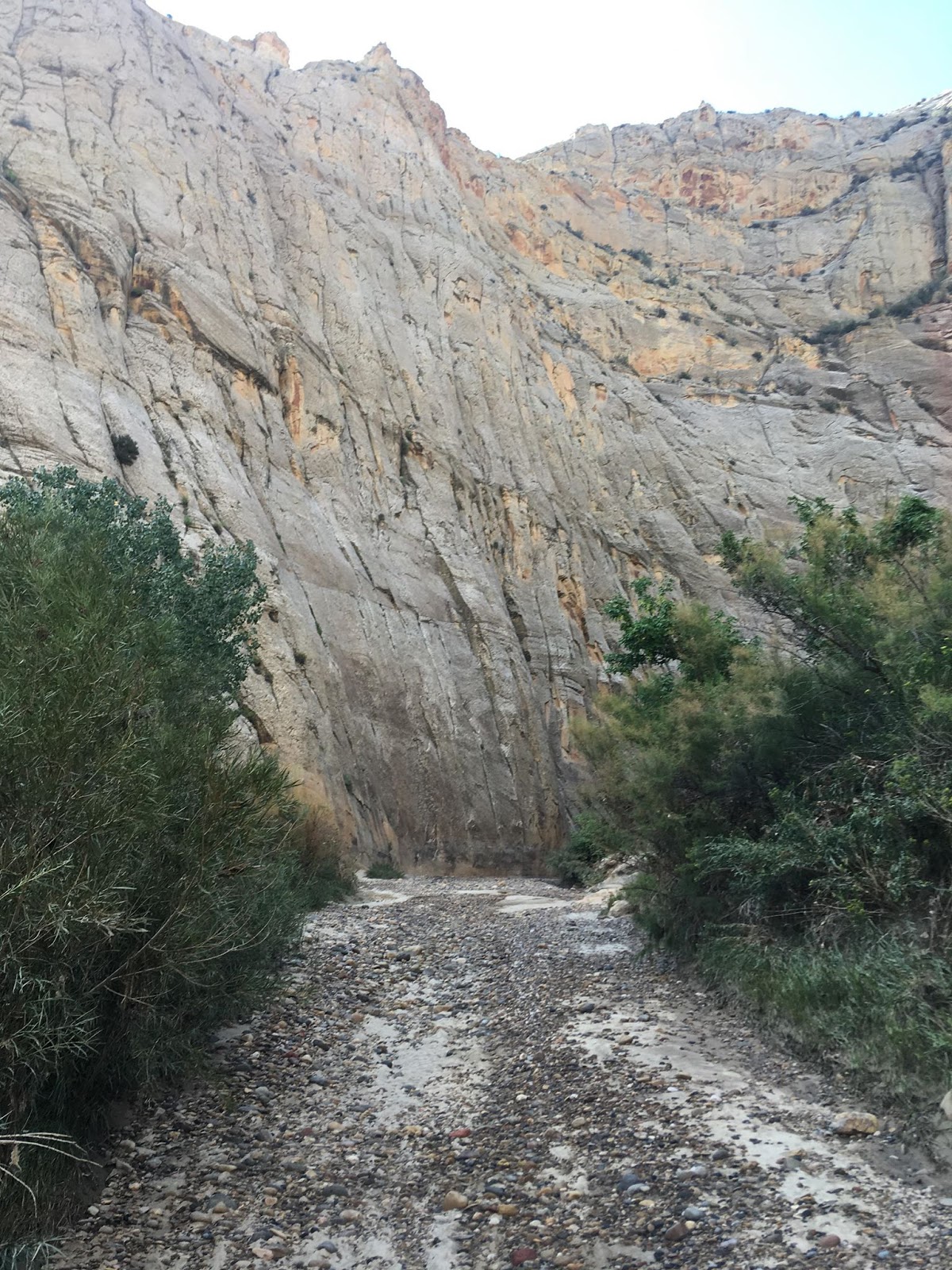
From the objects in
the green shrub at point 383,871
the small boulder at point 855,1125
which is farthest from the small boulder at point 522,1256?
the green shrub at point 383,871

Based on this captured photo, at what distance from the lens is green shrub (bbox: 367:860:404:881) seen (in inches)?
819

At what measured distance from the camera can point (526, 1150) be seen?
5.25 m

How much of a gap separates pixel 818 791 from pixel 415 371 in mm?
31314

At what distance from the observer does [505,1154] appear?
17.1 feet

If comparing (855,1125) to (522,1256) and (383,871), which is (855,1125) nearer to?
(522,1256)

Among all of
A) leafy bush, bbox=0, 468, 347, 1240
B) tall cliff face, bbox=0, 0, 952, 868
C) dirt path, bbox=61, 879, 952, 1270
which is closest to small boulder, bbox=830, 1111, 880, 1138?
dirt path, bbox=61, 879, 952, 1270

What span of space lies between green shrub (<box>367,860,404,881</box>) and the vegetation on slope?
397 inches

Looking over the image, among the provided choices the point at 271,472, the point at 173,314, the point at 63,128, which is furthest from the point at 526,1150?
the point at 63,128

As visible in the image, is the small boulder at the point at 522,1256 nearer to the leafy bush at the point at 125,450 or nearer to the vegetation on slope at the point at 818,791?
the vegetation on slope at the point at 818,791

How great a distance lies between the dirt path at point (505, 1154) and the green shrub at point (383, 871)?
40.6ft

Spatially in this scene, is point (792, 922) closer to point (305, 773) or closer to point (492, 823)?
point (305, 773)

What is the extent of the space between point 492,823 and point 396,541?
10.5 metres

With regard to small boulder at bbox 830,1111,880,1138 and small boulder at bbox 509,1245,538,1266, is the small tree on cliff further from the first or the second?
small boulder at bbox 830,1111,880,1138

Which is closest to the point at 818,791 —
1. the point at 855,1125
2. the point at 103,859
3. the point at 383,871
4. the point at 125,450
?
the point at 855,1125
